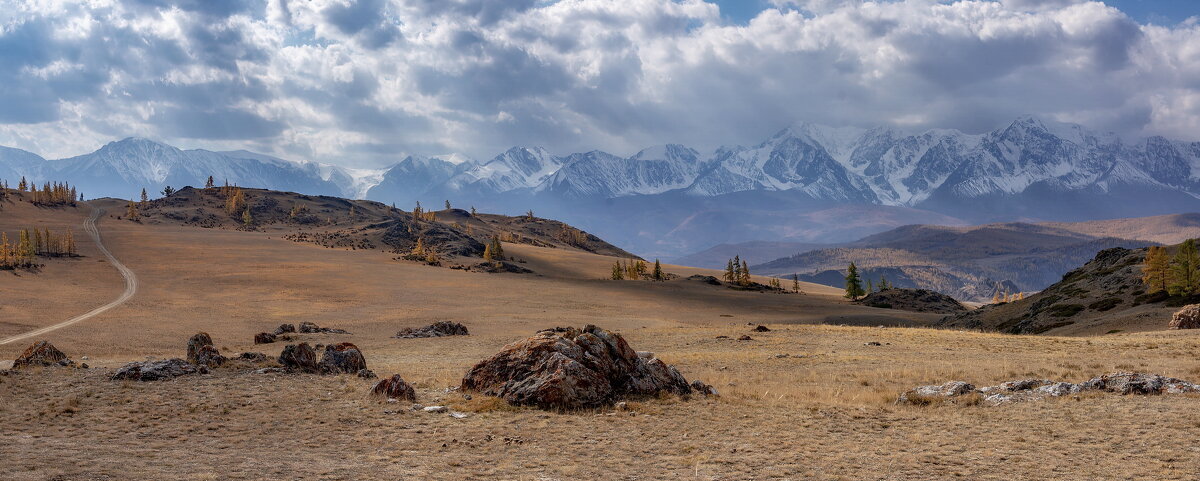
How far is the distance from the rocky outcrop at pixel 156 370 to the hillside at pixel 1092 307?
5627 centimetres

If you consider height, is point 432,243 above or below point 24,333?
above

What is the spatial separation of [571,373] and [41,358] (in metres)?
25.1

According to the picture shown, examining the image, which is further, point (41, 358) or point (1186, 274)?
point (1186, 274)

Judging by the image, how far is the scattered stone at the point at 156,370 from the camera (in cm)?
2373

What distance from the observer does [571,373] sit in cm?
1978

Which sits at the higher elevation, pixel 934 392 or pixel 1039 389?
pixel 1039 389

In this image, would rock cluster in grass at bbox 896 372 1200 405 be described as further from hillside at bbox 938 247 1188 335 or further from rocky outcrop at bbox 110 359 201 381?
hillside at bbox 938 247 1188 335

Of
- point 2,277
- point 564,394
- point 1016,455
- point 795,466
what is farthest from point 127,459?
point 2,277

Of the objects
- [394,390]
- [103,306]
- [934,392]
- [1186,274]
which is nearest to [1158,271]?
[1186,274]

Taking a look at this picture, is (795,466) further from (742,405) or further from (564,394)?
(564,394)

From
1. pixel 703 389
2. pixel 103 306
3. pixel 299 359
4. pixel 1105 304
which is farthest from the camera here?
pixel 103 306

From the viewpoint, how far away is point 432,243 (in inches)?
7657

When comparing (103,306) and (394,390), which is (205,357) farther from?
(103,306)

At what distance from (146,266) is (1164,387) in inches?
5355
